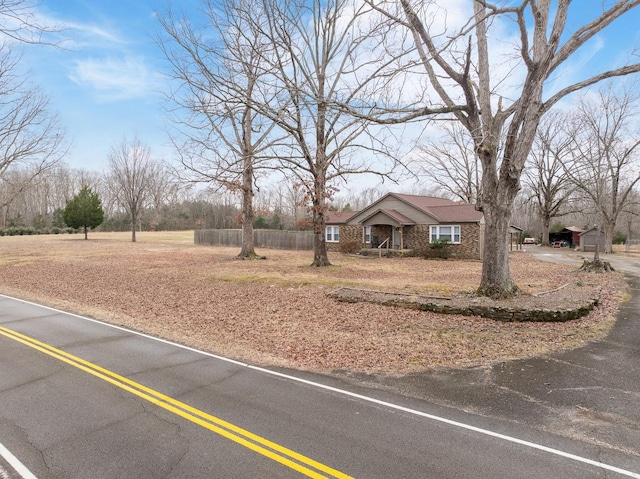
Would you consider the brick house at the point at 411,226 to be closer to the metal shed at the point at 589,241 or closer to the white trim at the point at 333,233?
the white trim at the point at 333,233

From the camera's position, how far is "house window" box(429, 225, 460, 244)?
2740cm

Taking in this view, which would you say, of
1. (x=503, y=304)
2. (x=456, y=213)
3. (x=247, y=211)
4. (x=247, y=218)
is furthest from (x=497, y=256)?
(x=456, y=213)

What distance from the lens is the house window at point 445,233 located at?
27398mm

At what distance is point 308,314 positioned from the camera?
34.9 feet

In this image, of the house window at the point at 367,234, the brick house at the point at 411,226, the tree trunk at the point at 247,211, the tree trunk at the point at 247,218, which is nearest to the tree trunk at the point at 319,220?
the tree trunk at the point at 247,211

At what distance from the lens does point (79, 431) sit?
4.27 meters

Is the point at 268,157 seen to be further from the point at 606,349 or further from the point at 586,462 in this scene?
the point at 586,462

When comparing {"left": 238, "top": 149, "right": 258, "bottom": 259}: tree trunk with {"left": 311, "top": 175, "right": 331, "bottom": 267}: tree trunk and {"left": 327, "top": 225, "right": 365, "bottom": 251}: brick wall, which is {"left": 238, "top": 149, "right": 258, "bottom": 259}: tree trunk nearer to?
{"left": 311, "top": 175, "right": 331, "bottom": 267}: tree trunk

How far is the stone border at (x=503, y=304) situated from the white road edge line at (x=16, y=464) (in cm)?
902

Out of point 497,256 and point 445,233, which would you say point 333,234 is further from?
point 497,256

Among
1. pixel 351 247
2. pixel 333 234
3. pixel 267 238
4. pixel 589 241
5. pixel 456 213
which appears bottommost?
pixel 351 247

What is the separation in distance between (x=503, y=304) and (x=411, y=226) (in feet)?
66.3

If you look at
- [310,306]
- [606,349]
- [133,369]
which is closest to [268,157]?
[310,306]

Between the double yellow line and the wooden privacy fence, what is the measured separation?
2839 centimetres
